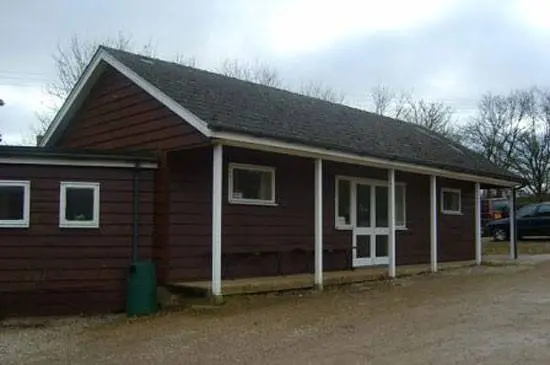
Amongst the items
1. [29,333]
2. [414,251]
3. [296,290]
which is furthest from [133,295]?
[414,251]

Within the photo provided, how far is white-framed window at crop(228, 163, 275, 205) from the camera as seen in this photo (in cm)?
1392

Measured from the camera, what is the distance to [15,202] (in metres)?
12.2

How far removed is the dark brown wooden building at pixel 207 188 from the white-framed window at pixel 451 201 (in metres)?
1.31

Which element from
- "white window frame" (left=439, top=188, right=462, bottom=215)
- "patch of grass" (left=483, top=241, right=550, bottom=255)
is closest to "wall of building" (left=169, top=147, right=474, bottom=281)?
"white window frame" (left=439, top=188, right=462, bottom=215)

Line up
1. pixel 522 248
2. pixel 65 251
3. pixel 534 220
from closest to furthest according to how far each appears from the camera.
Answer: pixel 65 251
pixel 522 248
pixel 534 220

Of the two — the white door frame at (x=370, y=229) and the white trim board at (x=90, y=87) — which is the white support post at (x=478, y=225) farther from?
the white trim board at (x=90, y=87)

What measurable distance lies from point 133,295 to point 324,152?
4597 millimetres

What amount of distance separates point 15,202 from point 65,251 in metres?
1.18

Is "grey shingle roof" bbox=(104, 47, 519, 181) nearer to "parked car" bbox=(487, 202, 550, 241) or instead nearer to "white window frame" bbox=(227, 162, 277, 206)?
"white window frame" bbox=(227, 162, 277, 206)

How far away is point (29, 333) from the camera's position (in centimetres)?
1081

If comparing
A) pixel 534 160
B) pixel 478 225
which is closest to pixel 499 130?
pixel 534 160

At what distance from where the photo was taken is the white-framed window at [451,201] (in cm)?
2005

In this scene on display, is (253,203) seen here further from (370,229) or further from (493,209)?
(493,209)

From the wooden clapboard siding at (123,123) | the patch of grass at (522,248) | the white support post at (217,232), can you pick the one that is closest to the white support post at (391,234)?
the white support post at (217,232)
